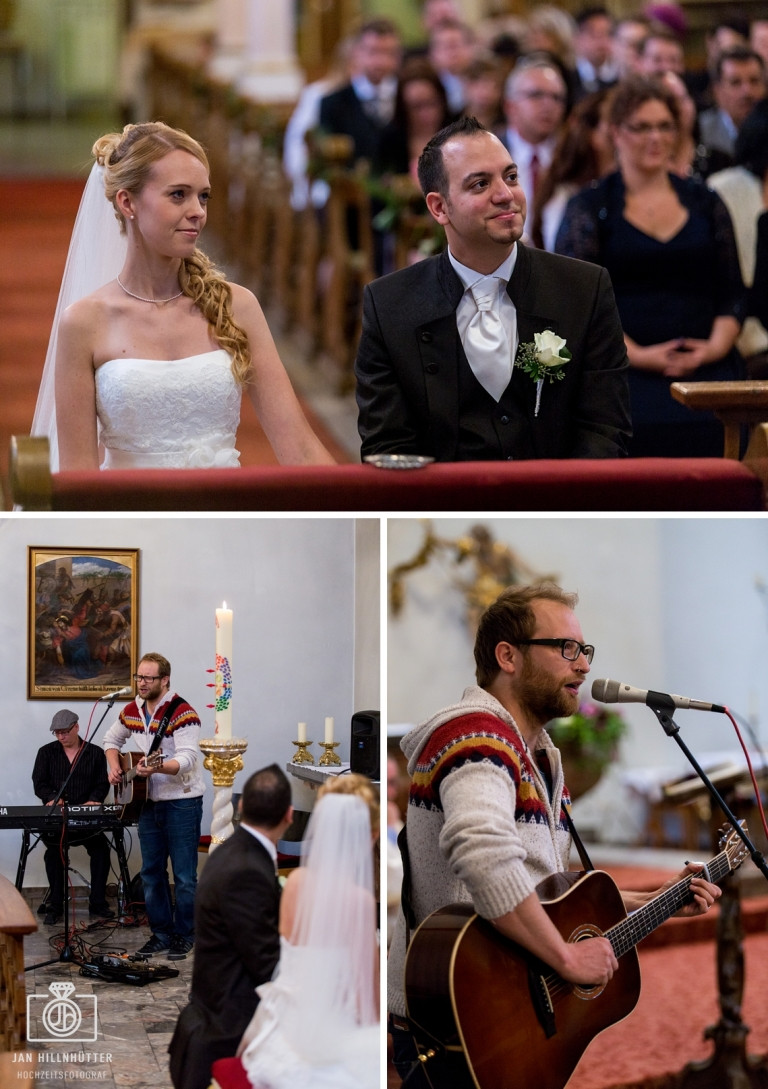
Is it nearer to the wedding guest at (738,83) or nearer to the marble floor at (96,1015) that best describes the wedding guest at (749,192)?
the wedding guest at (738,83)

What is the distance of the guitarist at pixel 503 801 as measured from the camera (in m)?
2.71

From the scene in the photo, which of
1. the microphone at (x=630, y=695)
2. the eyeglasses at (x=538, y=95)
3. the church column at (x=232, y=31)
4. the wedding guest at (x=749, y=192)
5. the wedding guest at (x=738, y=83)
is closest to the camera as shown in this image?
the microphone at (x=630, y=695)

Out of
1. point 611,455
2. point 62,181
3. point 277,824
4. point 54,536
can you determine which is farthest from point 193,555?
point 62,181

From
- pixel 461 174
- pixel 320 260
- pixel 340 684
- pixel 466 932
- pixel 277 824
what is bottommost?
pixel 466 932

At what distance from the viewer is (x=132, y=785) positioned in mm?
2887

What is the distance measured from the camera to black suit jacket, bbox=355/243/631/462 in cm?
343

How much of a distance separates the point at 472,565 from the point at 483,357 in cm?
84

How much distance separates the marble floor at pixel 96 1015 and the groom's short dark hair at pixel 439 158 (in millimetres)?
1763

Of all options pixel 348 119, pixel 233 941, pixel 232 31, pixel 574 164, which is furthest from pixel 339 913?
pixel 232 31

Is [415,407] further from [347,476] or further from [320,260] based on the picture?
[320,260]

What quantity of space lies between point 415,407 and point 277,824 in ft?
3.59

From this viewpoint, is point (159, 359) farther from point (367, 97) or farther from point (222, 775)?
point (367, 97)

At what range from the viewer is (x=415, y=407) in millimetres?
3461

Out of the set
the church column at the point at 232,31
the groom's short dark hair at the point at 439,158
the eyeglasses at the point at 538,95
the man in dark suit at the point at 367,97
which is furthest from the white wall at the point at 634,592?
the church column at the point at 232,31
